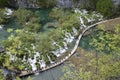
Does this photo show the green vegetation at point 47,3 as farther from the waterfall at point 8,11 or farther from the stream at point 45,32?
the waterfall at point 8,11

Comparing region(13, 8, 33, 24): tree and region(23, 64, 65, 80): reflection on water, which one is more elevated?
region(13, 8, 33, 24): tree

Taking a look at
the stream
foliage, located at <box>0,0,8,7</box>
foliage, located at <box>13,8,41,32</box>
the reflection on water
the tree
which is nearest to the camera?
the reflection on water

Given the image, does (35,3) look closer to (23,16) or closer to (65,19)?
(23,16)

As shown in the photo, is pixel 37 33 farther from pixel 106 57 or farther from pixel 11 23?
pixel 106 57

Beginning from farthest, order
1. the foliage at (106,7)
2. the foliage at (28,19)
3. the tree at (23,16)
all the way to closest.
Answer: the foliage at (106,7) → the tree at (23,16) → the foliage at (28,19)

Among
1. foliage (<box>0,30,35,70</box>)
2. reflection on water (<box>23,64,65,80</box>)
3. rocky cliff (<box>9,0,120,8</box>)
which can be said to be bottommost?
reflection on water (<box>23,64,65,80</box>)

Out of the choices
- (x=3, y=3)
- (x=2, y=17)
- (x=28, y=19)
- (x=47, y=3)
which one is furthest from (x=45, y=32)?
(x=3, y=3)

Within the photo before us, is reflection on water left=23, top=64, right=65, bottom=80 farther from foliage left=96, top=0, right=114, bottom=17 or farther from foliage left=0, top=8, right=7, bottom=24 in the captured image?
foliage left=96, top=0, right=114, bottom=17

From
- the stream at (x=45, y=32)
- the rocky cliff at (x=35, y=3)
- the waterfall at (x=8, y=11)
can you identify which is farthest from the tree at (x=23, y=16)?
the rocky cliff at (x=35, y=3)

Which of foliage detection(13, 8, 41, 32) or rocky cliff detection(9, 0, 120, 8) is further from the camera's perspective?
rocky cliff detection(9, 0, 120, 8)

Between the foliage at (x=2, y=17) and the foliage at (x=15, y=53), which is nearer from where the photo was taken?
the foliage at (x=15, y=53)

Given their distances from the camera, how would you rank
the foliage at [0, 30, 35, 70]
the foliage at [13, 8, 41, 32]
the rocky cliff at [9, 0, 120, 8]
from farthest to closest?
1. the rocky cliff at [9, 0, 120, 8]
2. the foliage at [13, 8, 41, 32]
3. the foliage at [0, 30, 35, 70]

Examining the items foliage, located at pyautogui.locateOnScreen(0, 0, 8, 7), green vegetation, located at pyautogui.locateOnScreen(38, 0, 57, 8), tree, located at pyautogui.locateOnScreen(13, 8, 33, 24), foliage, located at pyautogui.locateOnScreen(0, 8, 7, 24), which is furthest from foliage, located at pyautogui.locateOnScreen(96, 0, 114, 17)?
foliage, located at pyautogui.locateOnScreen(0, 0, 8, 7)
